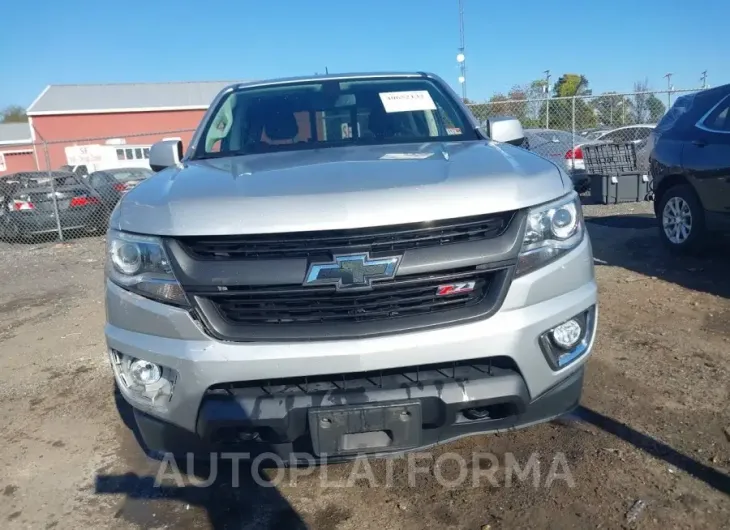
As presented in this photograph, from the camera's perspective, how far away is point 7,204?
40.0ft

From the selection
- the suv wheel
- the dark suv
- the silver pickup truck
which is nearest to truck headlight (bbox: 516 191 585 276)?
the silver pickup truck

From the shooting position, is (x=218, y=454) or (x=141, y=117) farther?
(x=141, y=117)

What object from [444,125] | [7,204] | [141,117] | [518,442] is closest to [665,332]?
[518,442]

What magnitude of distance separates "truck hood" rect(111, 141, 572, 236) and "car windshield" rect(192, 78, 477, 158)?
748mm

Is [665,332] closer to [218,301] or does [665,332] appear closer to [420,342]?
[420,342]

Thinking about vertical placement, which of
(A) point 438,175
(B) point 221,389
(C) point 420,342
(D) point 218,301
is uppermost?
(A) point 438,175

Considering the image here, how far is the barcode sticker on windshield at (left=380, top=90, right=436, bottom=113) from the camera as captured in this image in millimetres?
3699

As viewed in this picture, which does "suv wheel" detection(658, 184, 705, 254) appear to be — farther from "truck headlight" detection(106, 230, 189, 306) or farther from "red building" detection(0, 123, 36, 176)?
"red building" detection(0, 123, 36, 176)

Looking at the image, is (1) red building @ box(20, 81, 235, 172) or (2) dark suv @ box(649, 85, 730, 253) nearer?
(2) dark suv @ box(649, 85, 730, 253)

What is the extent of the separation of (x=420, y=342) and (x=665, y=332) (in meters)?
3.07

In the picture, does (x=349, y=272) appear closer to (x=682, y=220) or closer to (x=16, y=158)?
(x=682, y=220)

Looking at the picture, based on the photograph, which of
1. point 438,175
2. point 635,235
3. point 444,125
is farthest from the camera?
point 635,235

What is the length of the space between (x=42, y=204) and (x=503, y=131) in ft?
36.2

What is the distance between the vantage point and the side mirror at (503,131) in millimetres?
3543
